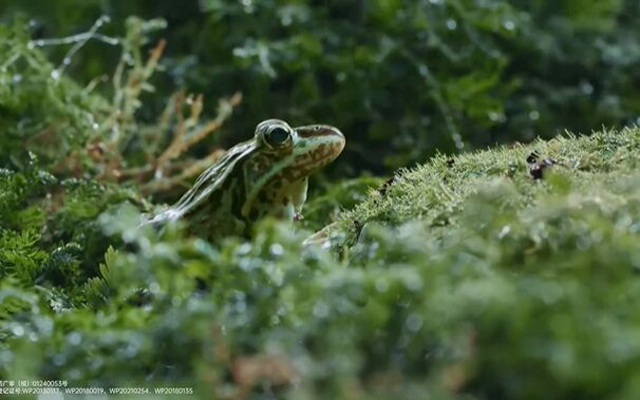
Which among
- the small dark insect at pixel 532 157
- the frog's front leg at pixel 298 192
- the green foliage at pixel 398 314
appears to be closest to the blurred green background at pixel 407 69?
the frog's front leg at pixel 298 192

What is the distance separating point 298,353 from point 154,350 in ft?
0.59

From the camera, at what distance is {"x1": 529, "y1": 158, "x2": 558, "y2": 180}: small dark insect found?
1.32m

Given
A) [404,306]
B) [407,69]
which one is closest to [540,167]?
[404,306]

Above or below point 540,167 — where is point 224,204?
below

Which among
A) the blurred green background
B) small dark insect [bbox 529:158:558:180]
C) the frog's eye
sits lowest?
the blurred green background

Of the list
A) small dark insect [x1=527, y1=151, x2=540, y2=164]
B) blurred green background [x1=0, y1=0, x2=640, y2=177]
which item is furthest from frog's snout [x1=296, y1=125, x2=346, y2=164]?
blurred green background [x1=0, y1=0, x2=640, y2=177]

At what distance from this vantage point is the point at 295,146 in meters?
1.68

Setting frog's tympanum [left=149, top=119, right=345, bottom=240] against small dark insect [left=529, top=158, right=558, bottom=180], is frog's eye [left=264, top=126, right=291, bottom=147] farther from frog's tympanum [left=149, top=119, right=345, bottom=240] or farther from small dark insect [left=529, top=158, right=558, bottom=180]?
small dark insect [left=529, top=158, right=558, bottom=180]

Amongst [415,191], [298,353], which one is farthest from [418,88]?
[298,353]

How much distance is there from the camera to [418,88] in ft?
9.62

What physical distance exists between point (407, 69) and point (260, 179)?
1.36 meters

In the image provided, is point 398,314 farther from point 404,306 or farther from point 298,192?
point 298,192

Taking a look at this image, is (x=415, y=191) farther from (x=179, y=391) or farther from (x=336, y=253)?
(x=179, y=391)

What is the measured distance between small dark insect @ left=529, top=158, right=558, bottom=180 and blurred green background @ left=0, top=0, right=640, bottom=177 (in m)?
1.38
